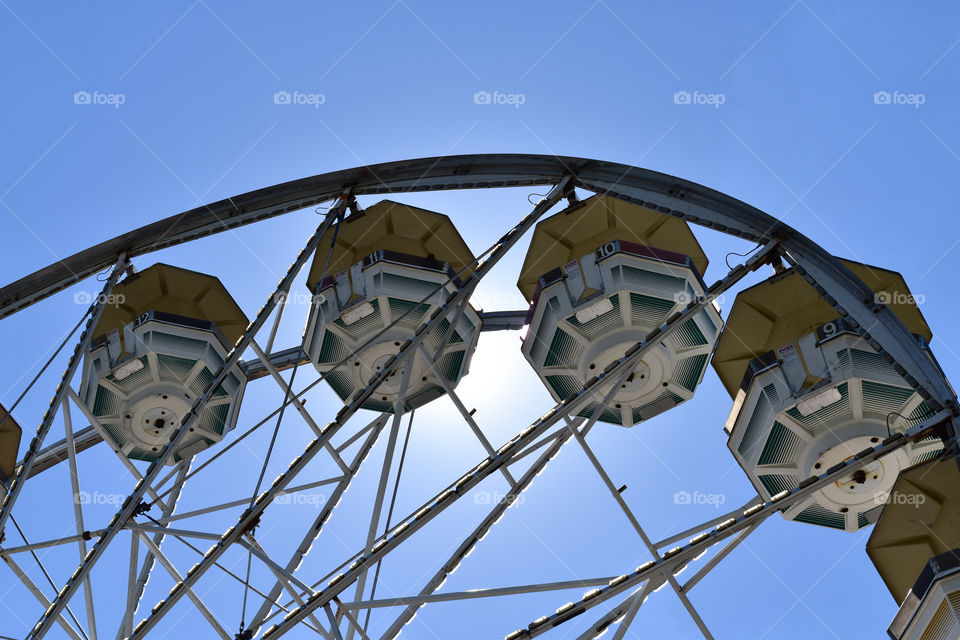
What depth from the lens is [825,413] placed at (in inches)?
598

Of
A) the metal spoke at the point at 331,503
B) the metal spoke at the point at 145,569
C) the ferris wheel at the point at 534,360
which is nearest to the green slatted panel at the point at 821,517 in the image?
the ferris wheel at the point at 534,360

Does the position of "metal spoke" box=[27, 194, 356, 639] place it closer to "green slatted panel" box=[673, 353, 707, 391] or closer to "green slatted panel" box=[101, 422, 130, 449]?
"green slatted panel" box=[101, 422, 130, 449]

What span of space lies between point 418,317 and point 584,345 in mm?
2956

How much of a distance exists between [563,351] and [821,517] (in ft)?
15.8

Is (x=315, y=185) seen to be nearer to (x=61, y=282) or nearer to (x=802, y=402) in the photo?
(x=61, y=282)

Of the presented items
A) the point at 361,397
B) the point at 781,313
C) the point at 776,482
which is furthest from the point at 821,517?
the point at 361,397

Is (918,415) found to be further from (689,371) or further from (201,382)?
(201,382)

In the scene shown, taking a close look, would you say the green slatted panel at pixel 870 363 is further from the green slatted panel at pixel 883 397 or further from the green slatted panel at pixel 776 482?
the green slatted panel at pixel 776 482

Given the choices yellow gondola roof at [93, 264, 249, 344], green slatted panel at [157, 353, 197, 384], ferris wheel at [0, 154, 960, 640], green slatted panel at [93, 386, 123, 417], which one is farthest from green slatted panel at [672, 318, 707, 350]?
green slatted panel at [93, 386, 123, 417]

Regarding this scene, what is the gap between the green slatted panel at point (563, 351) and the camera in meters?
17.1

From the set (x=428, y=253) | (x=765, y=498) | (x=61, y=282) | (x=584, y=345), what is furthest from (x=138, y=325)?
(x=765, y=498)

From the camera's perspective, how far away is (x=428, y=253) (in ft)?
60.2

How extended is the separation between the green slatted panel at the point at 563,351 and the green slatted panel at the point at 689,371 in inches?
65.8

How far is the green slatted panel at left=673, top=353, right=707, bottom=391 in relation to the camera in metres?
17.3
